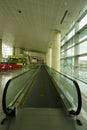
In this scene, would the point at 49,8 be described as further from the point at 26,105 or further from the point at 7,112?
the point at 7,112

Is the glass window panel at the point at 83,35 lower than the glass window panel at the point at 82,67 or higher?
higher

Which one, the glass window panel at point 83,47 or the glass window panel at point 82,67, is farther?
the glass window panel at point 82,67

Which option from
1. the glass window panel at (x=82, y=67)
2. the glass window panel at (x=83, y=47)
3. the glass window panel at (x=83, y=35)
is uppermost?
the glass window panel at (x=83, y=35)

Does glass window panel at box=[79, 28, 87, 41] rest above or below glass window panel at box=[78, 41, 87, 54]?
above

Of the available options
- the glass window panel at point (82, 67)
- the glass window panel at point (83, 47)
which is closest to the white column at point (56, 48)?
the glass window panel at point (82, 67)

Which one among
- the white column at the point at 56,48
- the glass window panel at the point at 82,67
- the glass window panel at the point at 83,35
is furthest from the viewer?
the white column at the point at 56,48

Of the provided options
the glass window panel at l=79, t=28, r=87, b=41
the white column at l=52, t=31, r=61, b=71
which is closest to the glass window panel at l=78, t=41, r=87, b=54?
the glass window panel at l=79, t=28, r=87, b=41

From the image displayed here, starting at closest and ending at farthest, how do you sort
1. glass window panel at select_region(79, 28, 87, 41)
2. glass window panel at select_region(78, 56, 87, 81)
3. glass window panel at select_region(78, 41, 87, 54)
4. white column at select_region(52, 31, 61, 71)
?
glass window panel at select_region(78, 41, 87, 54) → glass window panel at select_region(79, 28, 87, 41) → glass window panel at select_region(78, 56, 87, 81) → white column at select_region(52, 31, 61, 71)

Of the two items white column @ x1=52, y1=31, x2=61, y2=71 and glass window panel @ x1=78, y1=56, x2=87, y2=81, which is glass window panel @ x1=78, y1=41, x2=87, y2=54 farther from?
white column @ x1=52, y1=31, x2=61, y2=71

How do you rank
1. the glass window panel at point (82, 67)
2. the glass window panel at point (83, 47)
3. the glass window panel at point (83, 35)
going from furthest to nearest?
the glass window panel at point (82, 67), the glass window panel at point (83, 35), the glass window panel at point (83, 47)

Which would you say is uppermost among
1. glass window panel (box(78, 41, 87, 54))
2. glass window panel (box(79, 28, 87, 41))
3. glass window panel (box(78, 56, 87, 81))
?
glass window panel (box(79, 28, 87, 41))

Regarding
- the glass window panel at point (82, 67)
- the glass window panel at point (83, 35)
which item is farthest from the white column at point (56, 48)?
the glass window panel at point (83, 35)

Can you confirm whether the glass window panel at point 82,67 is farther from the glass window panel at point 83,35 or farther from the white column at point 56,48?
the white column at point 56,48

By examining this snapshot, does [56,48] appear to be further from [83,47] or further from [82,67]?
[83,47]
